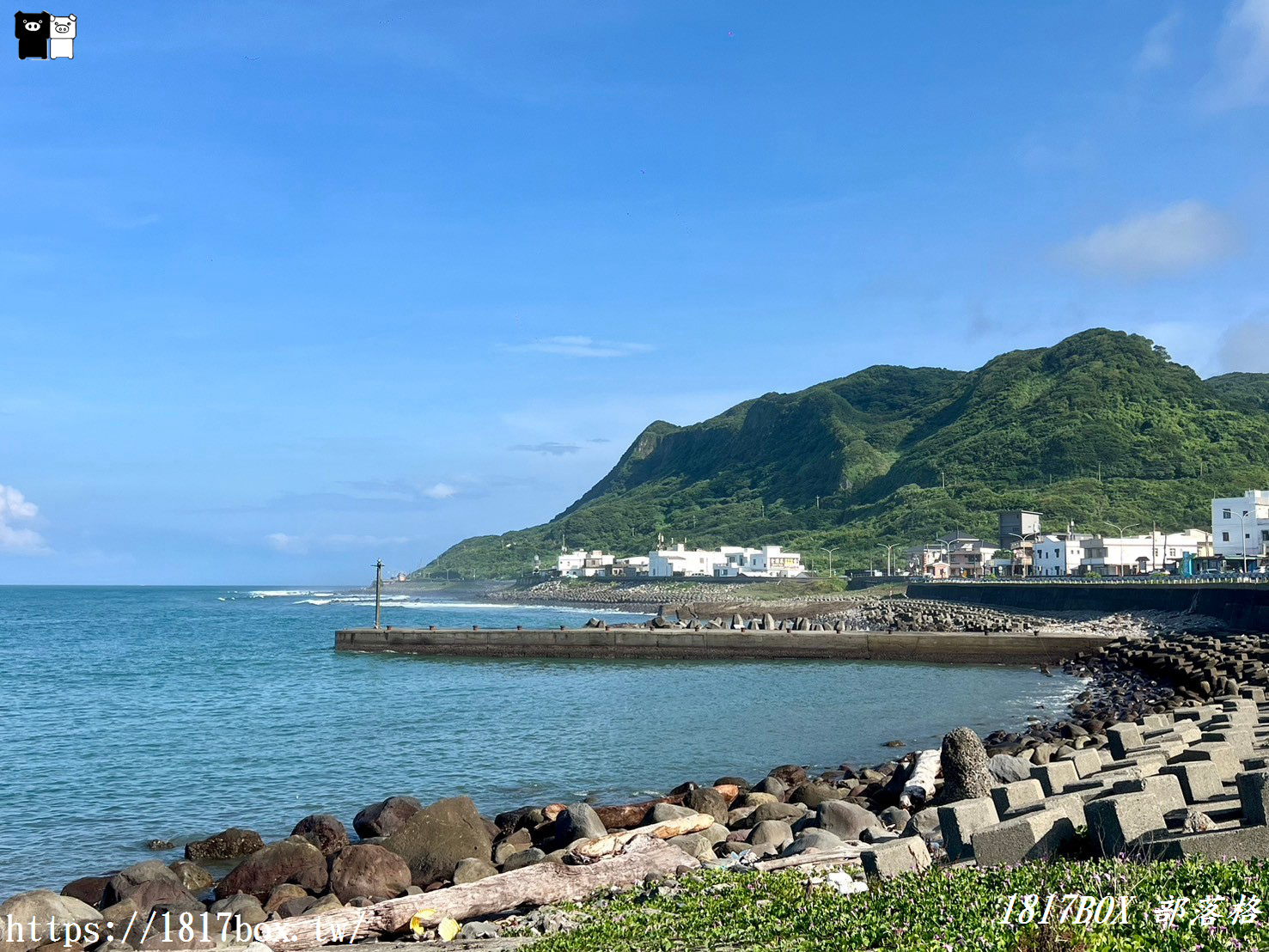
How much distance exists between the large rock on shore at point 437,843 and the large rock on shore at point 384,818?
61.1 inches

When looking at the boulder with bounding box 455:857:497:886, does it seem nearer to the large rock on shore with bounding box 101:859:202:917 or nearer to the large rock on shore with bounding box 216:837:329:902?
the large rock on shore with bounding box 216:837:329:902

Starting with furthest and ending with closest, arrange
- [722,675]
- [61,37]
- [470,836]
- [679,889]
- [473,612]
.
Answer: [473,612] → [722,675] → [470,836] → [679,889] → [61,37]

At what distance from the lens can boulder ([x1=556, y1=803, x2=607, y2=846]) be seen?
42.3 feet

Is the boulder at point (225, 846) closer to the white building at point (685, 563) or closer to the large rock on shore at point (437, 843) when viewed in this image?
the large rock on shore at point (437, 843)

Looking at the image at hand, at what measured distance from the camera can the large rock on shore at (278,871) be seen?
11.9 meters

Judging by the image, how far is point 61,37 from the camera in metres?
6.20

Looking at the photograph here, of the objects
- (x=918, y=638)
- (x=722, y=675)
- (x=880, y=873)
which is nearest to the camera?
(x=880, y=873)

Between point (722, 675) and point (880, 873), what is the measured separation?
3278 centimetres

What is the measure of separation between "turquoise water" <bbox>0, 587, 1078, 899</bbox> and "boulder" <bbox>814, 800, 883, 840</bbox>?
17.8 feet

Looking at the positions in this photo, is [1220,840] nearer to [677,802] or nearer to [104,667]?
[677,802]

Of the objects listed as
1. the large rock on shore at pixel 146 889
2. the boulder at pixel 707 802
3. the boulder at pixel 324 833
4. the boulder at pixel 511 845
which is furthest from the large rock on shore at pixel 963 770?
the large rock on shore at pixel 146 889

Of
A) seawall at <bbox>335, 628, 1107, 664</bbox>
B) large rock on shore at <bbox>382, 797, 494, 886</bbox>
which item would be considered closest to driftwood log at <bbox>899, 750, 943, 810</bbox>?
large rock on shore at <bbox>382, 797, 494, 886</bbox>

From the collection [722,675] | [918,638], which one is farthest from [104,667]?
[918,638]

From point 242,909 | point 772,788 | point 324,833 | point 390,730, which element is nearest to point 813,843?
point 772,788
